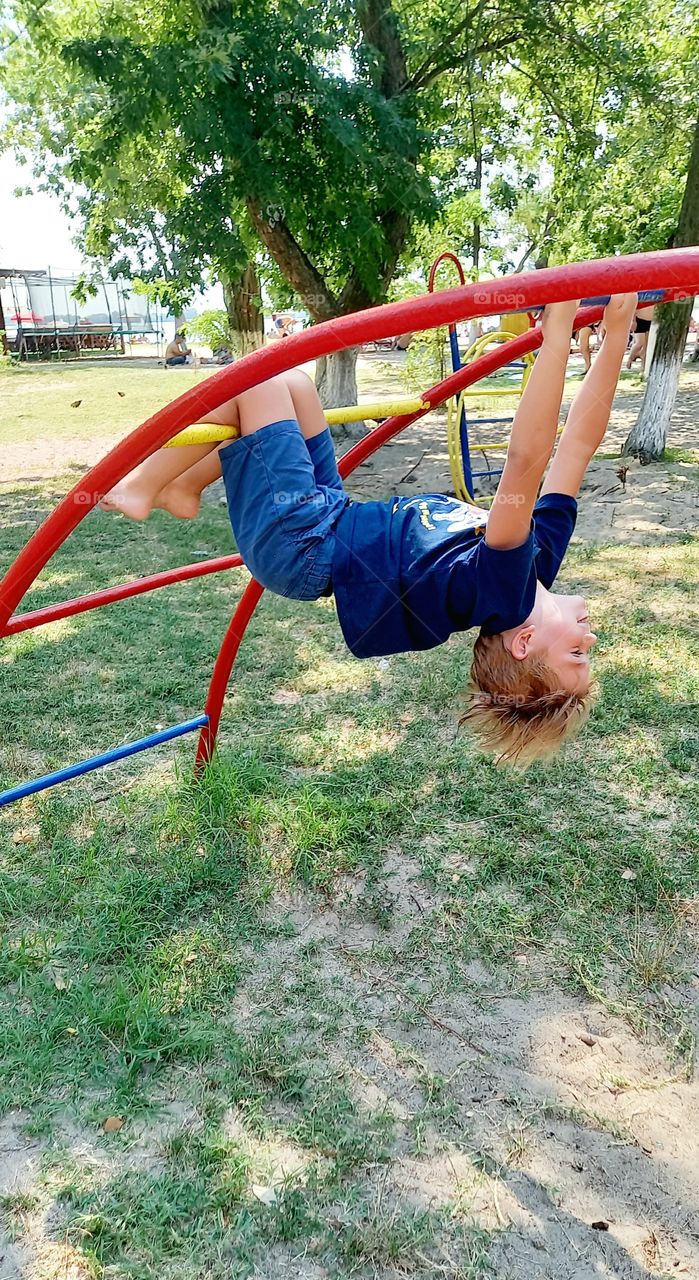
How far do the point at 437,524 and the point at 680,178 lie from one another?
12375mm

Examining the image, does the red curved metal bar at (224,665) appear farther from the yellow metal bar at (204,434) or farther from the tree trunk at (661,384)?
the tree trunk at (661,384)

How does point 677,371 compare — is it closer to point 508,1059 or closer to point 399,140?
point 399,140

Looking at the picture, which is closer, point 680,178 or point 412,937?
point 412,937

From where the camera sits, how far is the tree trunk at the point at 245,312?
360 inches

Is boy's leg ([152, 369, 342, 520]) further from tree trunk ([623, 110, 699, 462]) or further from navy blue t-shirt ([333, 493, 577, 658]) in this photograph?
tree trunk ([623, 110, 699, 462])

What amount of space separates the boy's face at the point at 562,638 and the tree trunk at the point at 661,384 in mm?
5619

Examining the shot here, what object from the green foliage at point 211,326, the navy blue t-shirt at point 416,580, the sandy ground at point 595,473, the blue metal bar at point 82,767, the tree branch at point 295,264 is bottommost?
the sandy ground at point 595,473

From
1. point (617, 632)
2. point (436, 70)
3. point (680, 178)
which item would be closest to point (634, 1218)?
point (617, 632)

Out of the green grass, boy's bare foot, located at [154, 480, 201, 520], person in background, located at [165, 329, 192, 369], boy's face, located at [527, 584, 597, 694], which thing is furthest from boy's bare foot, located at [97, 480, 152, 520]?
person in background, located at [165, 329, 192, 369]

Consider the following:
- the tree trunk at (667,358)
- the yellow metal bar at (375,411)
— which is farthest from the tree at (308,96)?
the yellow metal bar at (375,411)

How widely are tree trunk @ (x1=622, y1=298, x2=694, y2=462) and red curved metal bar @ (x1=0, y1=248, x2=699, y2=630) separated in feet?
19.9

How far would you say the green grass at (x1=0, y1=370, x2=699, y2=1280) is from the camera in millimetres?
1669

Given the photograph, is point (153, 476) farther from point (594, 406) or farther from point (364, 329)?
point (594, 406)

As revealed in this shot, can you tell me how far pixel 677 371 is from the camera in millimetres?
7426
